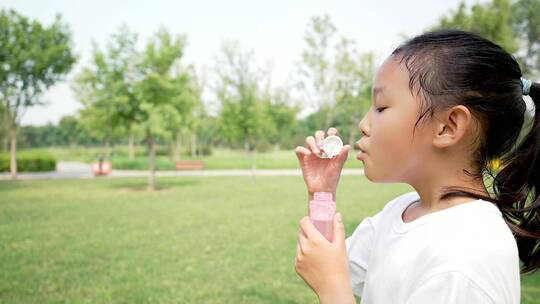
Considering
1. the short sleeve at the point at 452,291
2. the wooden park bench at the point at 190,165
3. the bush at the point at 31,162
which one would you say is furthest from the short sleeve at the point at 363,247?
the bush at the point at 31,162

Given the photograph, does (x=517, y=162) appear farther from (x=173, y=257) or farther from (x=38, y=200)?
(x=38, y=200)

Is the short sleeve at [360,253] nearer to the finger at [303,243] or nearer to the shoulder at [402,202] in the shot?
the shoulder at [402,202]

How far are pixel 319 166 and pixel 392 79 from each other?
423mm

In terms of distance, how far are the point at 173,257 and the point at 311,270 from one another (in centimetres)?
475

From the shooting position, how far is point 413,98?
1.06 metres

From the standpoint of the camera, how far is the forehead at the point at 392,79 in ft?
3.54

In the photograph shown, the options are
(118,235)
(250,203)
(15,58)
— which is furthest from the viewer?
(15,58)

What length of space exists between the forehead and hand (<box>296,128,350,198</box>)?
27 centimetres

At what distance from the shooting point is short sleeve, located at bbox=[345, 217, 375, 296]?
1.34 metres

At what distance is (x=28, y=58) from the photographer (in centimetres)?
1633

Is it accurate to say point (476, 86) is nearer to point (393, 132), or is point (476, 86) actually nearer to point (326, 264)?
point (393, 132)

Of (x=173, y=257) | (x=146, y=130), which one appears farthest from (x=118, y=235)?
(x=146, y=130)

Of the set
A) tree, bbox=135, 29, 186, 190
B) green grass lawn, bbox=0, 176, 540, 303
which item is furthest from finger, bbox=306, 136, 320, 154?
tree, bbox=135, 29, 186, 190

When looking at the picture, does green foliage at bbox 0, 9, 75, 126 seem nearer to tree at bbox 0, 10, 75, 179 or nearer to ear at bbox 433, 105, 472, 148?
tree at bbox 0, 10, 75, 179
